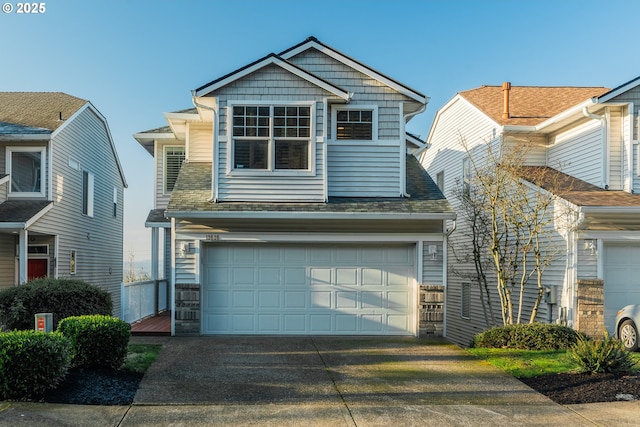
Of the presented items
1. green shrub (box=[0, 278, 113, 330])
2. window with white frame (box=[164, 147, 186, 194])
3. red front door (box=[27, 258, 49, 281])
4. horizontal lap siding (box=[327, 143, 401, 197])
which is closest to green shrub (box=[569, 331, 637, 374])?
horizontal lap siding (box=[327, 143, 401, 197])

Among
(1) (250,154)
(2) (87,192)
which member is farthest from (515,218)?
(2) (87,192)

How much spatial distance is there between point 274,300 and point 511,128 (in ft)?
26.6

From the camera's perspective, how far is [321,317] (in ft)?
40.0

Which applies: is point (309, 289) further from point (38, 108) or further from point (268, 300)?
point (38, 108)

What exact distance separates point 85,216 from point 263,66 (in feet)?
32.6

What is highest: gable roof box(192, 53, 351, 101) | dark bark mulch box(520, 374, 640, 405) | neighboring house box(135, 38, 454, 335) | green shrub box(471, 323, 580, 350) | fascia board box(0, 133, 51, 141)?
gable roof box(192, 53, 351, 101)

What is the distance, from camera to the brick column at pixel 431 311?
12000mm

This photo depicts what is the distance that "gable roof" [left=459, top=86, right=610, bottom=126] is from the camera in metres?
16.2

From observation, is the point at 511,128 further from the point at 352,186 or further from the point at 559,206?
the point at 352,186

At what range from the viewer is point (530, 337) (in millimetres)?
10234

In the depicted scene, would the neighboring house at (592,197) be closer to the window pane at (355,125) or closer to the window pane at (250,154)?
the window pane at (355,125)

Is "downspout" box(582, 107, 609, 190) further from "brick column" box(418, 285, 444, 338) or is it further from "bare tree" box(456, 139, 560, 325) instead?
"brick column" box(418, 285, 444, 338)

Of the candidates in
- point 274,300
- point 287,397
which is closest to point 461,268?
point 274,300

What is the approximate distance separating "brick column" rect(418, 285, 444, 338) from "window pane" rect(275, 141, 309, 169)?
3.78m
